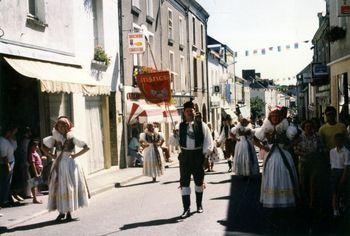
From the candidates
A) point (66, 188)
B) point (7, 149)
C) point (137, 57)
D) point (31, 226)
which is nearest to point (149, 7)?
point (137, 57)

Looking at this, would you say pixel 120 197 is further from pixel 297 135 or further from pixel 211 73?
pixel 211 73

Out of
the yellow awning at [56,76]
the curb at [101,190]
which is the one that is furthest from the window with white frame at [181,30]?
the yellow awning at [56,76]

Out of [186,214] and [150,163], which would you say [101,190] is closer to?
[150,163]

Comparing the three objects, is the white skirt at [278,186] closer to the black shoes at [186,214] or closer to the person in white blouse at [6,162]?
the black shoes at [186,214]

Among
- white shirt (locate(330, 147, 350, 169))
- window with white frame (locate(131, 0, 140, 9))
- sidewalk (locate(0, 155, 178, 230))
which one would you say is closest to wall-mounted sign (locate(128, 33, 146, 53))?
window with white frame (locate(131, 0, 140, 9))

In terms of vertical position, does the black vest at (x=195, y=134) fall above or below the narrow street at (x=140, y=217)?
above

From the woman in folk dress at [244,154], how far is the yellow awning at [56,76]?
408 cm

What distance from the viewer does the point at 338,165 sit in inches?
299

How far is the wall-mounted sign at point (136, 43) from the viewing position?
1861 cm

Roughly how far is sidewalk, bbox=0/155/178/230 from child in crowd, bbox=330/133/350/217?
5.22m

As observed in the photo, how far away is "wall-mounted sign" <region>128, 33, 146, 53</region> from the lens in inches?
733

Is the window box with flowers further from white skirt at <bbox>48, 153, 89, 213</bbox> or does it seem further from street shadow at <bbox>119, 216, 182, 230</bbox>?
street shadow at <bbox>119, 216, 182, 230</bbox>

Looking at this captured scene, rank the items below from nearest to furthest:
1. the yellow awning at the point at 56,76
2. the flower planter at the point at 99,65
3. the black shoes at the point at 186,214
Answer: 1. the black shoes at the point at 186,214
2. the yellow awning at the point at 56,76
3. the flower planter at the point at 99,65

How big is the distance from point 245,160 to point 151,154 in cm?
271
